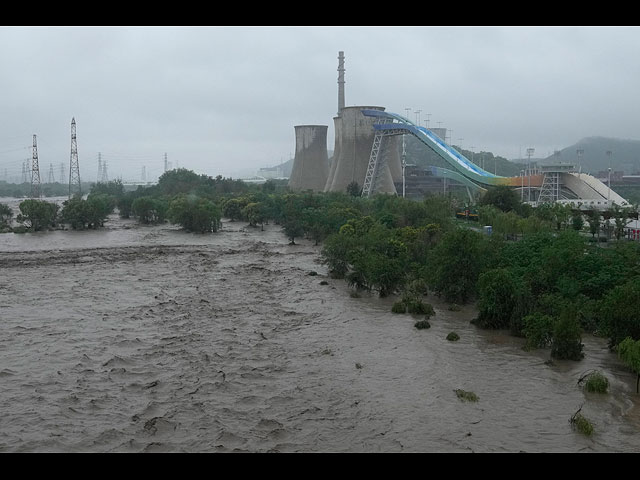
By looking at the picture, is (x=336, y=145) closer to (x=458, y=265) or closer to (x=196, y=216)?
(x=196, y=216)

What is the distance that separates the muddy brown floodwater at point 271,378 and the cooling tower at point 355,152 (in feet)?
66.0

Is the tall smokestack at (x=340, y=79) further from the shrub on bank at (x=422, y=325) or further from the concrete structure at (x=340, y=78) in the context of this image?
the shrub on bank at (x=422, y=325)

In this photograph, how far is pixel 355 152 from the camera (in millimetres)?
33750

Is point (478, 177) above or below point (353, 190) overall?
above

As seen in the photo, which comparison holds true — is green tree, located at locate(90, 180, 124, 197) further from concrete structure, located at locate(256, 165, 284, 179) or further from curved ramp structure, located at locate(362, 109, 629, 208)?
concrete structure, located at locate(256, 165, 284, 179)

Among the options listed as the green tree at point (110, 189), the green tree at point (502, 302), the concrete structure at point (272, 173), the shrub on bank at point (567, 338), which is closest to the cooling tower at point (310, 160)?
the green tree at point (110, 189)

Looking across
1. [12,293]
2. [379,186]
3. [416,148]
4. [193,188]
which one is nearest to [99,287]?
[12,293]

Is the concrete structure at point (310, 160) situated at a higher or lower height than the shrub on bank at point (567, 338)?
higher

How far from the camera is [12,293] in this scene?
1326 cm

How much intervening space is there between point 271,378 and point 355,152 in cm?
2687

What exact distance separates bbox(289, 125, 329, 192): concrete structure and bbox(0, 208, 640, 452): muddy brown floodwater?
23.6m

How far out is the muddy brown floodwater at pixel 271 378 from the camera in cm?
616

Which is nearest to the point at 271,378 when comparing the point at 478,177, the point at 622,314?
the point at 622,314
